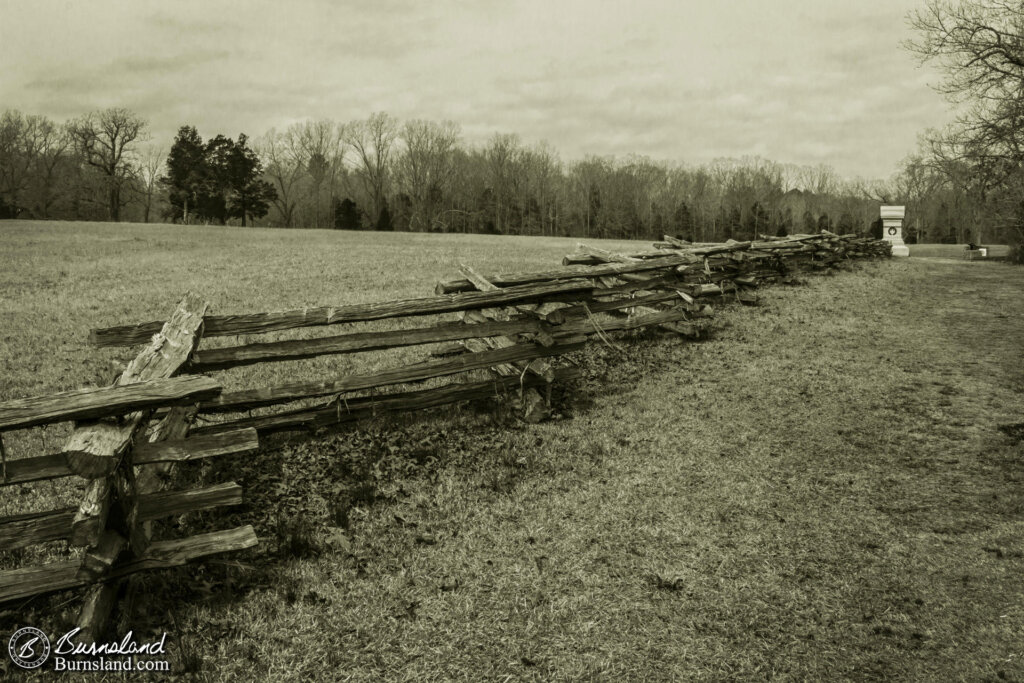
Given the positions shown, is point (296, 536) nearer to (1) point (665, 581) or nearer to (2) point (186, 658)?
(2) point (186, 658)

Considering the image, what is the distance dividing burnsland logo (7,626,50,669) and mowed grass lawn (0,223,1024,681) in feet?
0.40

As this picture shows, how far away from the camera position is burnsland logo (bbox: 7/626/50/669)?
304cm

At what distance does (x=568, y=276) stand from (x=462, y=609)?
13.2ft

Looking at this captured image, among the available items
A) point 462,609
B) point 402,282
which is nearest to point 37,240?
point 402,282

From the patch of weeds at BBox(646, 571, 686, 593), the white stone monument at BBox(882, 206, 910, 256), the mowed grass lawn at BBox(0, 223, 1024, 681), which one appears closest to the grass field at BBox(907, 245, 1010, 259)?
the white stone monument at BBox(882, 206, 910, 256)

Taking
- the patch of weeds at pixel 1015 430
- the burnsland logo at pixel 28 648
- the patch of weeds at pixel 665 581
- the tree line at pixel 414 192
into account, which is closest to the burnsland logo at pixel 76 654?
the burnsland logo at pixel 28 648

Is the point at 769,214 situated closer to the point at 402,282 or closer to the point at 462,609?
the point at 402,282

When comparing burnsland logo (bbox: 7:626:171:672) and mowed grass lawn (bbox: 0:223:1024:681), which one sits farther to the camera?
mowed grass lawn (bbox: 0:223:1024:681)

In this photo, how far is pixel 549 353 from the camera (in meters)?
6.66

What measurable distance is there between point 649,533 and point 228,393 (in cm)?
361

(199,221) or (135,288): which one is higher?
(199,221)

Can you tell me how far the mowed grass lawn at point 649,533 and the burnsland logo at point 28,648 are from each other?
12cm

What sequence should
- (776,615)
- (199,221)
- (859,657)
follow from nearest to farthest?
(859,657) → (776,615) → (199,221)

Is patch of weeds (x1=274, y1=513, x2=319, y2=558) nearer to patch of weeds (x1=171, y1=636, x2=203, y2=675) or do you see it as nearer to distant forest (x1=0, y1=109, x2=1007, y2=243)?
patch of weeds (x1=171, y1=636, x2=203, y2=675)
